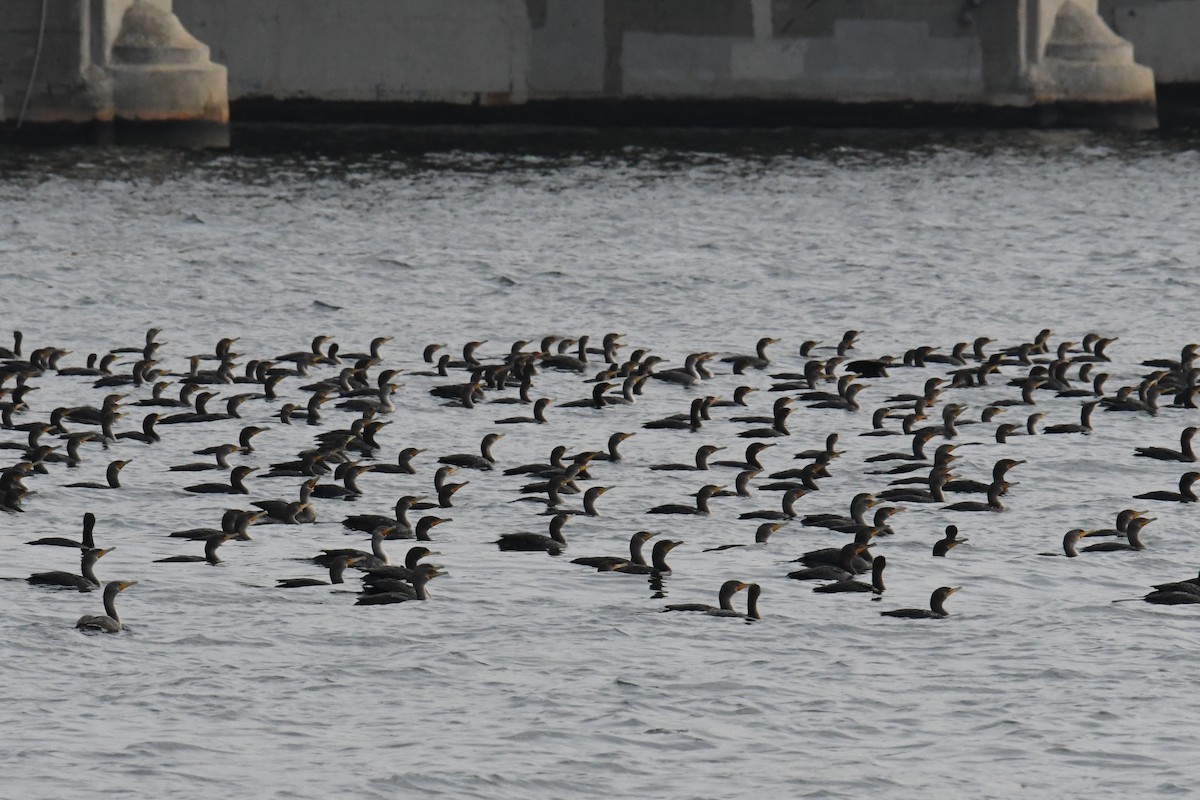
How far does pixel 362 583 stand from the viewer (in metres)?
21.6

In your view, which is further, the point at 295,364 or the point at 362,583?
the point at 295,364

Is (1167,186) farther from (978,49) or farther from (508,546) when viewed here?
(508,546)

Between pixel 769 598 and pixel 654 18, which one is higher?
pixel 654 18

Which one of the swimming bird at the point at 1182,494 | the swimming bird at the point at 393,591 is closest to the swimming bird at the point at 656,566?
the swimming bird at the point at 393,591

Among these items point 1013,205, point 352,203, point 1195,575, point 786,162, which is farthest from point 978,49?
point 1195,575

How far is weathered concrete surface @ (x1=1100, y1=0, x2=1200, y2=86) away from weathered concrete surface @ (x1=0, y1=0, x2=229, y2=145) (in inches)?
1531

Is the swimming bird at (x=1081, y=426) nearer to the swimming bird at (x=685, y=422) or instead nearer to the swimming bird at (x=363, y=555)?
the swimming bird at (x=685, y=422)

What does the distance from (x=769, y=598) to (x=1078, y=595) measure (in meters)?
3.31

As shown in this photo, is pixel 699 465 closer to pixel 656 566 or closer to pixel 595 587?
pixel 656 566

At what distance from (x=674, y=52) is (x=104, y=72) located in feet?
71.1

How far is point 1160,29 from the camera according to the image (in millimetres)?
86312

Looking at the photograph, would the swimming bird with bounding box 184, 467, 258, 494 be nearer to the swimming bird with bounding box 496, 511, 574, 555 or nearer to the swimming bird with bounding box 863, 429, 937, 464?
the swimming bird with bounding box 496, 511, 574, 555

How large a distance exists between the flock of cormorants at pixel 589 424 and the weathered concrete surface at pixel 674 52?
39387mm

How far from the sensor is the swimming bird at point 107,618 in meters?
19.8
